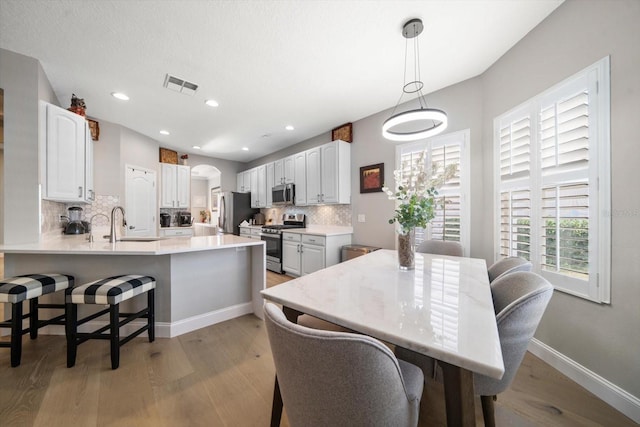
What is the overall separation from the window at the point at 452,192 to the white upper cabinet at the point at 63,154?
12.0ft

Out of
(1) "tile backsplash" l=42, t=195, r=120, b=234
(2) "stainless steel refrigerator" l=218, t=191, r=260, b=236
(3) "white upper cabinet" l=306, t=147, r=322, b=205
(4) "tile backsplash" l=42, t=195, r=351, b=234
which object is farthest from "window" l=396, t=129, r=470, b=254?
(2) "stainless steel refrigerator" l=218, t=191, r=260, b=236

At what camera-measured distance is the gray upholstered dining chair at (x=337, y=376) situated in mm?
565

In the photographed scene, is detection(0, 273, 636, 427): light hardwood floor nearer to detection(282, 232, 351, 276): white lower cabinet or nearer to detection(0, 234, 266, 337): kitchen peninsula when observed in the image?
detection(0, 234, 266, 337): kitchen peninsula

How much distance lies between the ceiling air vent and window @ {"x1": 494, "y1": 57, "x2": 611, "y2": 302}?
344cm

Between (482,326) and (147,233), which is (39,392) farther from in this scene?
(147,233)

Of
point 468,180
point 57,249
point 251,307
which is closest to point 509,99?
point 468,180

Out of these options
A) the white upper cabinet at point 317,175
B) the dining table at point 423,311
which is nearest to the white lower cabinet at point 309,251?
the white upper cabinet at point 317,175

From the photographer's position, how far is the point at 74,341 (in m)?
1.71

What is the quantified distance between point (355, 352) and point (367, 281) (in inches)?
27.9

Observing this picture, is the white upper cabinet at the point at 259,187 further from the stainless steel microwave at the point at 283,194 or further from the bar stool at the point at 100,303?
the bar stool at the point at 100,303

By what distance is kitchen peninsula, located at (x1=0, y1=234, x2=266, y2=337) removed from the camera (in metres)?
1.98

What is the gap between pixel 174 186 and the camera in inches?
204

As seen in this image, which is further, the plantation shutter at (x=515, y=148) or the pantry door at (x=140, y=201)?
the pantry door at (x=140, y=201)

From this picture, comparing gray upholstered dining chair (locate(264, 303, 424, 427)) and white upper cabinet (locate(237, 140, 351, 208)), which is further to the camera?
white upper cabinet (locate(237, 140, 351, 208))
